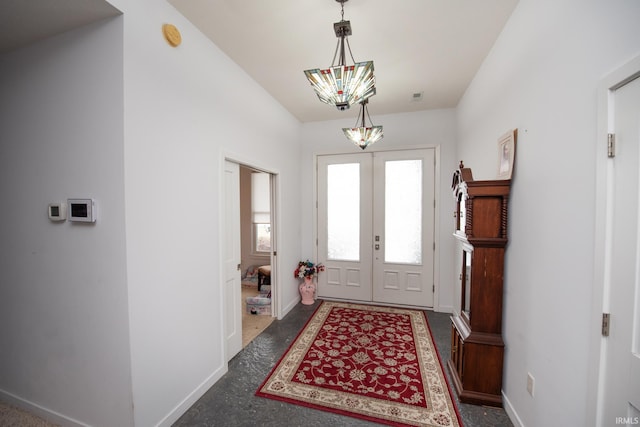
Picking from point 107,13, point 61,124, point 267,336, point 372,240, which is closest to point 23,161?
point 61,124

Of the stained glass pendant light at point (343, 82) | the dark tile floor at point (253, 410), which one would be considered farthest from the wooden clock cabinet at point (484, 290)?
the stained glass pendant light at point (343, 82)

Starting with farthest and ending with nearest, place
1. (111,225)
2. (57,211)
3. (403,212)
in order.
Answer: (403,212) < (57,211) < (111,225)

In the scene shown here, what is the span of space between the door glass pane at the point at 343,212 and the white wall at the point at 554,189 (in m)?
2.25

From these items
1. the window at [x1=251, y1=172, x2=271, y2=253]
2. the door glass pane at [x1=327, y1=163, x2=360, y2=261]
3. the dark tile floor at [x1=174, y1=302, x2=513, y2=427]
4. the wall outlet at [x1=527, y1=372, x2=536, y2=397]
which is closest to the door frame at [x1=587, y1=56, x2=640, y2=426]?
the wall outlet at [x1=527, y1=372, x2=536, y2=397]

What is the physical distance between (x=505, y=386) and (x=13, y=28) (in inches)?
165

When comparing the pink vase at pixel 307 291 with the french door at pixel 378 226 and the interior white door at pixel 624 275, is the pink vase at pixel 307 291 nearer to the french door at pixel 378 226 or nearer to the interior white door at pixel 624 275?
the french door at pixel 378 226

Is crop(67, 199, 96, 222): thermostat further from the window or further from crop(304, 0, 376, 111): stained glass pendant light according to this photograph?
the window

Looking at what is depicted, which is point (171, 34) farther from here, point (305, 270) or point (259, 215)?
point (259, 215)

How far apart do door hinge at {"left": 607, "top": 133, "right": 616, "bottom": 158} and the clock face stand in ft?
8.29

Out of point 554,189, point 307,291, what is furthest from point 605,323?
point 307,291

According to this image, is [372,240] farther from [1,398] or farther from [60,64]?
[1,398]

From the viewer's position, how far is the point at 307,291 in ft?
12.8

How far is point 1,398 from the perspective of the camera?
1.94 m

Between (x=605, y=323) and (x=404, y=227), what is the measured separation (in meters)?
2.76
